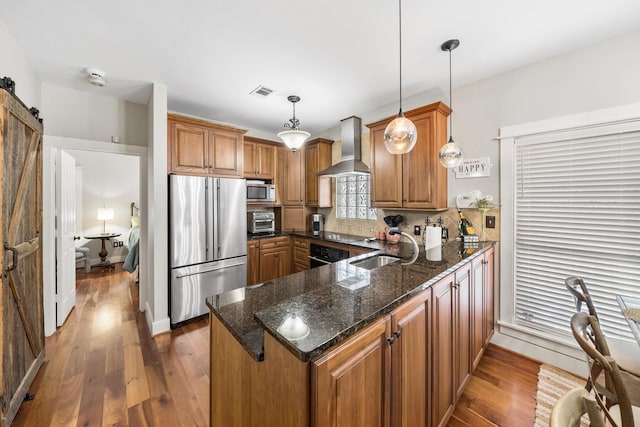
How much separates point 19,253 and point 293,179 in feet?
10.3

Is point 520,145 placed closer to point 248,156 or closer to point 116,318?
point 248,156

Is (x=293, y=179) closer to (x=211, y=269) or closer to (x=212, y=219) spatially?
(x=212, y=219)

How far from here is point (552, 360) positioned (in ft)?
7.38

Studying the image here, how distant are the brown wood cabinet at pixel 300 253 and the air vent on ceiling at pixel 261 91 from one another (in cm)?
203

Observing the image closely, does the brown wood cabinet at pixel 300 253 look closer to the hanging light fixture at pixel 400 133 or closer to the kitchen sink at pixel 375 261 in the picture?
the kitchen sink at pixel 375 261

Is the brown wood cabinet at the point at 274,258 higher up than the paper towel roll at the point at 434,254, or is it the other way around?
the paper towel roll at the point at 434,254

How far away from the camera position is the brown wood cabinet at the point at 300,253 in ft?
12.6

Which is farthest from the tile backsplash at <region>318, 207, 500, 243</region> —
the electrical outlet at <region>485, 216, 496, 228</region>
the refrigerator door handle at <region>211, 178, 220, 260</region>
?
the refrigerator door handle at <region>211, 178, 220, 260</region>

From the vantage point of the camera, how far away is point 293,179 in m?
4.32

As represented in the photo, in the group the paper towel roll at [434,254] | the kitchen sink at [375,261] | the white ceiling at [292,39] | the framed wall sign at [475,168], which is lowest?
the kitchen sink at [375,261]

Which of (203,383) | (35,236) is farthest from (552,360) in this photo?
(35,236)

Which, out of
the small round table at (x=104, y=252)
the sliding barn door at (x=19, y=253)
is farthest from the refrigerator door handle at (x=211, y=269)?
the small round table at (x=104, y=252)

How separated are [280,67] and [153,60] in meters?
1.12

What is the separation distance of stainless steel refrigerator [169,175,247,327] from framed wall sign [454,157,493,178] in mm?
2628
